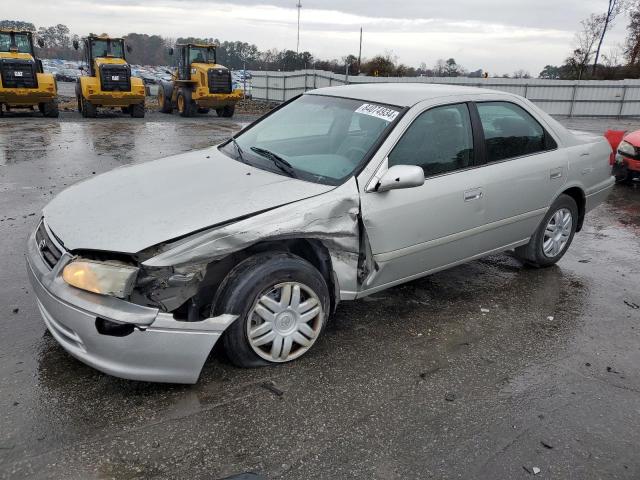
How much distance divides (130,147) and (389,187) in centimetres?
936

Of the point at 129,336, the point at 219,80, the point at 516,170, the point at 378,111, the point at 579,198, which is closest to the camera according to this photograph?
the point at 129,336

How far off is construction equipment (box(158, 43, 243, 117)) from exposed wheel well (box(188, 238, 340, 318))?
1668 centimetres

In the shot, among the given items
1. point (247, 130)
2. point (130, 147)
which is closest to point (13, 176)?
point (130, 147)

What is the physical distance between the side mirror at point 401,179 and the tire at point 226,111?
17.4 m

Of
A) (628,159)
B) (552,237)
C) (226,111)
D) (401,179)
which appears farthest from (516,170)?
(226,111)

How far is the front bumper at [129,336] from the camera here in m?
2.57

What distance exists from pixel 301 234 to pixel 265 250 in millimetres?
241

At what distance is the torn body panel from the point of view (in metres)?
2.68

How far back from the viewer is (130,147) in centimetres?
1128

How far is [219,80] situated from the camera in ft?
61.5

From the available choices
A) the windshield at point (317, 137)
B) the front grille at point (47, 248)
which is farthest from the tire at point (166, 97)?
the front grille at point (47, 248)

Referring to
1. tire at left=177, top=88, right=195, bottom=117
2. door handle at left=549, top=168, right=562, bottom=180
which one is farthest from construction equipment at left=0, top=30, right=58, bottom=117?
door handle at left=549, top=168, right=562, bottom=180

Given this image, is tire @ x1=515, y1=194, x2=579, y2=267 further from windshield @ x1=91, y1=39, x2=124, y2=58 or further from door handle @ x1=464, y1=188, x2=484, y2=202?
windshield @ x1=91, y1=39, x2=124, y2=58

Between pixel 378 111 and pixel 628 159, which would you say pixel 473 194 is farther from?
pixel 628 159
